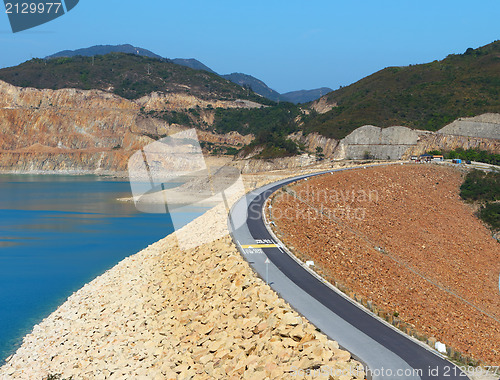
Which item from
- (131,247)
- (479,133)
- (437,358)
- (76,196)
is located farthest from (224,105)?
(437,358)

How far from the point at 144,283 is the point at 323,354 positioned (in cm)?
1735

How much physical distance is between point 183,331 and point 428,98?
77.1m

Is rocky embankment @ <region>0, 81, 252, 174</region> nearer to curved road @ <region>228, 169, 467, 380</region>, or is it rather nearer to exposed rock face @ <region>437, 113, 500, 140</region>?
exposed rock face @ <region>437, 113, 500, 140</region>

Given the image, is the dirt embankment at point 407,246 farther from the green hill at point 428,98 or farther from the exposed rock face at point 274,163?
the green hill at point 428,98

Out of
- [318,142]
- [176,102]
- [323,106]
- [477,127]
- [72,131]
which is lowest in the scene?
[318,142]

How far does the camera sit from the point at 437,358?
14195mm

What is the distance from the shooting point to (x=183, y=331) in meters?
19.4

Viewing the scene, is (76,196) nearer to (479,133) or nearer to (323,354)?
(479,133)

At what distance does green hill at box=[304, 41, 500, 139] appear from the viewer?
258ft

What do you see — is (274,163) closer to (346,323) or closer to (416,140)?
(416,140)

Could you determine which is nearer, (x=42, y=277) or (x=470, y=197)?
(x=42, y=277)

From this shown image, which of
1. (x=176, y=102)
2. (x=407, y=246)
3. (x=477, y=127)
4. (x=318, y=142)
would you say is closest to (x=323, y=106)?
(x=318, y=142)

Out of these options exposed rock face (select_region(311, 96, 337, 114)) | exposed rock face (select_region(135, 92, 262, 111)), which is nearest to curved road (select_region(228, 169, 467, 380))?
exposed rock face (select_region(311, 96, 337, 114))

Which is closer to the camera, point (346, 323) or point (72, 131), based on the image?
point (346, 323)
